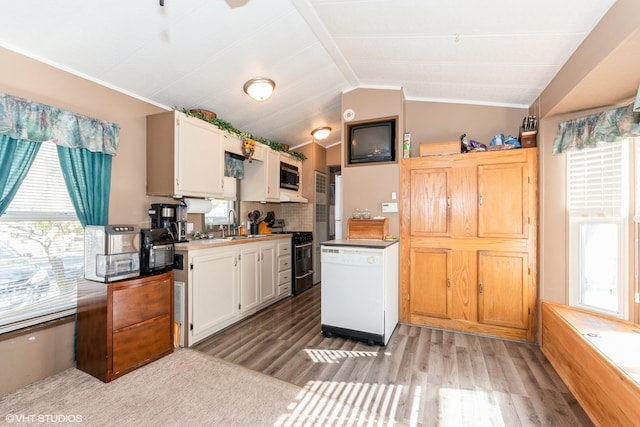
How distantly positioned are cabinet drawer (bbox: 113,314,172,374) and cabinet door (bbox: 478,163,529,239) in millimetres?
3105

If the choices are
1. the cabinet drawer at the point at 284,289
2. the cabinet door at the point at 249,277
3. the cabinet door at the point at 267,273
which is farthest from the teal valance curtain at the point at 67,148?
the cabinet drawer at the point at 284,289

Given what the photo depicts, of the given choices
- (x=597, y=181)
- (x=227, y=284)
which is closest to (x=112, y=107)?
(x=227, y=284)

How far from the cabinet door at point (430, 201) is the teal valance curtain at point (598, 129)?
943 mm

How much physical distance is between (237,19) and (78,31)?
3.40 feet

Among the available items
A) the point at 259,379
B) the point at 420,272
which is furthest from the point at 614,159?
the point at 259,379

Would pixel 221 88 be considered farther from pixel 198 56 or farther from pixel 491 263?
pixel 491 263

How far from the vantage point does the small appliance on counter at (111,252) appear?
2.10 m

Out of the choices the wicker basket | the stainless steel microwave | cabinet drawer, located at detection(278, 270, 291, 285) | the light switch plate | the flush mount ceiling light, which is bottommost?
cabinet drawer, located at detection(278, 270, 291, 285)

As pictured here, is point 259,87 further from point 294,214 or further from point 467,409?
point 467,409

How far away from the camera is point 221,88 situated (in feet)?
9.14

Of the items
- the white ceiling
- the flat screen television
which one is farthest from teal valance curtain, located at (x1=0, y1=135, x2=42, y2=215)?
the flat screen television

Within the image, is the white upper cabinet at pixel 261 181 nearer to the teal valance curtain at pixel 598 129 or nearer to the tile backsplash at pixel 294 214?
the tile backsplash at pixel 294 214

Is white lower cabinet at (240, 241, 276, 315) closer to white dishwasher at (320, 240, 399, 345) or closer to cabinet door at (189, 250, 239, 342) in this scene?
cabinet door at (189, 250, 239, 342)

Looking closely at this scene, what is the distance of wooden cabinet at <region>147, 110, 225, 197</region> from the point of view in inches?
104
